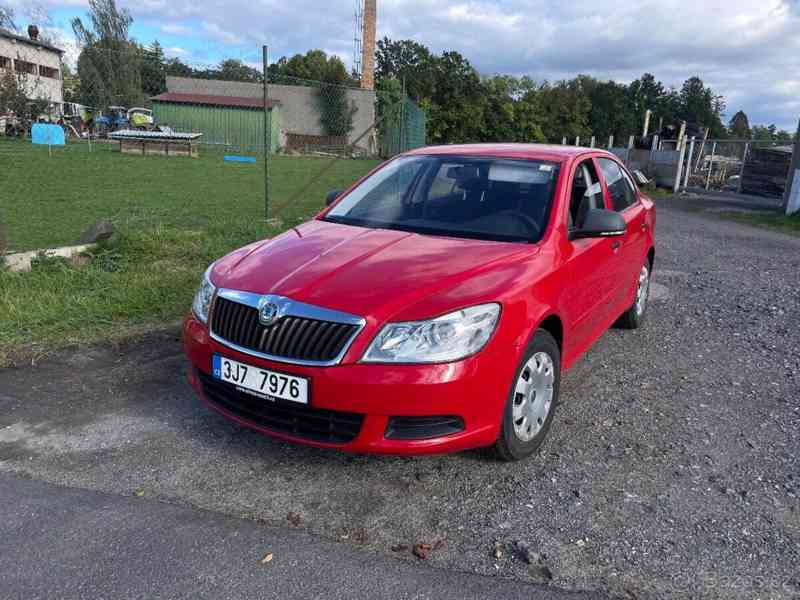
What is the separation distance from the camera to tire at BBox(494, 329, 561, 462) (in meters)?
3.24

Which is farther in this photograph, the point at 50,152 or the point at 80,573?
the point at 50,152

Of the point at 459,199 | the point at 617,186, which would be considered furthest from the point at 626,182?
the point at 459,199

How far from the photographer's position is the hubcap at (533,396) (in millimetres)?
3322

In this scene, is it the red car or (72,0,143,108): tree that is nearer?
the red car

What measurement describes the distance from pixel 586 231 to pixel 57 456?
10.4 feet

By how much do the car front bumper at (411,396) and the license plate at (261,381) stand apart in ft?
0.12

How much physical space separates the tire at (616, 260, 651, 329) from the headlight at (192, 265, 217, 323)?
12.1 feet

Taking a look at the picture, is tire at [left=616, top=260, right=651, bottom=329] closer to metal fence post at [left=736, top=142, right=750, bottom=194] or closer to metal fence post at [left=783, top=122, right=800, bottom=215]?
metal fence post at [left=783, top=122, right=800, bottom=215]

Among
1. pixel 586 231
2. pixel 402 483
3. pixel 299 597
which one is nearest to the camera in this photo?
pixel 299 597

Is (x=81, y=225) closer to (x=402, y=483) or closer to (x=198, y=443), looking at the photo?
(x=198, y=443)

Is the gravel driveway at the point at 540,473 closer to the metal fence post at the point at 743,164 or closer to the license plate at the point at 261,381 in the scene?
the license plate at the point at 261,381

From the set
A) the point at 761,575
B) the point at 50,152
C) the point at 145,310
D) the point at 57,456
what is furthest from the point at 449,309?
the point at 50,152

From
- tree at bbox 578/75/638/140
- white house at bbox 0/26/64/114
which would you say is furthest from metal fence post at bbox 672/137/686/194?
tree at bbox 578/75/638/140

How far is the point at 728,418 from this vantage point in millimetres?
4098
